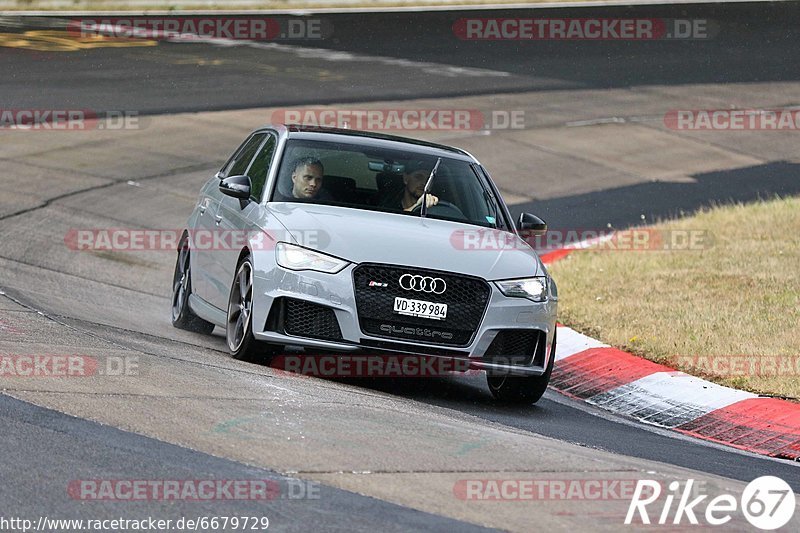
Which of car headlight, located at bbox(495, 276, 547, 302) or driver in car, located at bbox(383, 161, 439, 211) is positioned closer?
car headlight, located at bbox(495, 276, 547, 302)

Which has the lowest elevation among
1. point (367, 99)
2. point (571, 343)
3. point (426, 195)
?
point (571, 343)

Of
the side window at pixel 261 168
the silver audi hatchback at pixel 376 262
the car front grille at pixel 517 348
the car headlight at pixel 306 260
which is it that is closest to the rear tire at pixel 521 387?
the silver audi hatchback at pixel 376 262

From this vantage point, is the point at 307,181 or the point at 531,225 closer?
the point at 307,181

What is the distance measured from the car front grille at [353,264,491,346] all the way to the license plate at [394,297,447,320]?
0.02 metres

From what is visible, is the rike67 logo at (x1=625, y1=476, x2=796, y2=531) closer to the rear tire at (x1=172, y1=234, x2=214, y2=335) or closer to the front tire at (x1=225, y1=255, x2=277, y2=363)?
the front tire at (x1=225, y1=255, x2=277, y2=363)

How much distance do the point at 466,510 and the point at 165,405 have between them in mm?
1950

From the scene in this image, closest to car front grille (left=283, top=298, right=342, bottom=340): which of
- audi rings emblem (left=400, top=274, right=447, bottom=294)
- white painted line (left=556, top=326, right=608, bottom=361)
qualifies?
audi rings emblem (left=400, top=274, right=447, bottom=294)

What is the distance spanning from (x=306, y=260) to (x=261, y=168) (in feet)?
5.58

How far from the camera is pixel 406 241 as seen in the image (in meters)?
8.82

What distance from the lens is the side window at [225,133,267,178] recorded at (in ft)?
35.2

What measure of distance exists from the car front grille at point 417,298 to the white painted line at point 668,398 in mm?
1580

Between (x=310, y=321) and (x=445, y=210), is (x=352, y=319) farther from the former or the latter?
(x=445, y=210)

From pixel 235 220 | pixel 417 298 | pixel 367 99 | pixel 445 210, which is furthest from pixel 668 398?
pixel 367 99

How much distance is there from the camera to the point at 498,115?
→ 2284 cm
